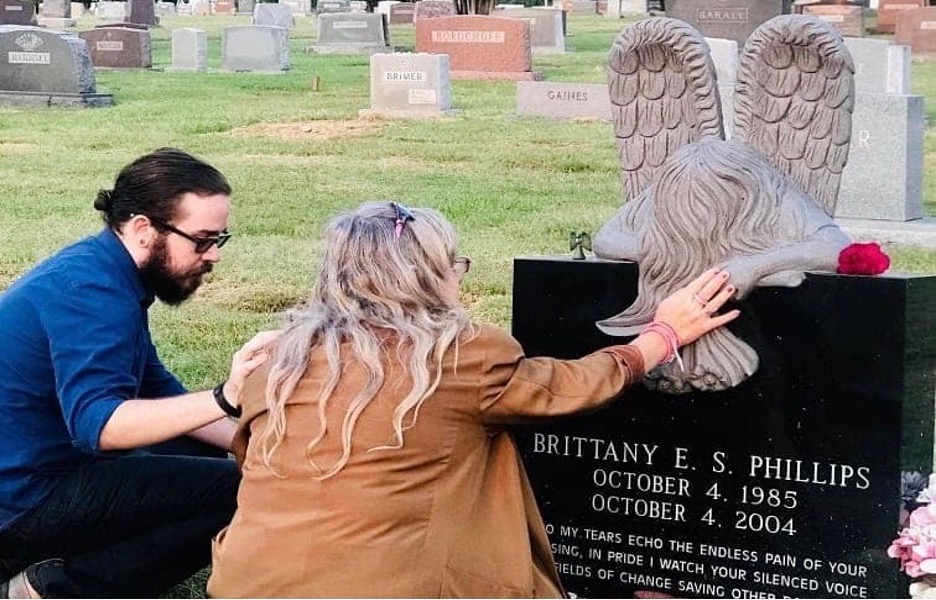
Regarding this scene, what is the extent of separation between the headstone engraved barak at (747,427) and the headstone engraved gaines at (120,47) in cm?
1925

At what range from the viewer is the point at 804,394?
4.09 metres

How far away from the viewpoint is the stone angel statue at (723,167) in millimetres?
4137

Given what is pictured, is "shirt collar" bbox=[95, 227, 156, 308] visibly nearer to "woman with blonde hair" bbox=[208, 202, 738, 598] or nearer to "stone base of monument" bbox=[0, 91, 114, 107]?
"woman with blonde hair" bbox=[208, 202, 738, 598]

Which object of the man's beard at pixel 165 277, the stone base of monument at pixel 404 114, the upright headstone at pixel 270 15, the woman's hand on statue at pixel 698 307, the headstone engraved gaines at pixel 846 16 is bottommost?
the woman's hand on statue at pixel 698 307

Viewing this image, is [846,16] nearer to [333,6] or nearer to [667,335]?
[333,6]

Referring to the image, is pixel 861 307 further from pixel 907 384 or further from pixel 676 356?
pixel 676 356

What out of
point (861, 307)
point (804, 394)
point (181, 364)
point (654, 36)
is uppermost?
point (654, 36)

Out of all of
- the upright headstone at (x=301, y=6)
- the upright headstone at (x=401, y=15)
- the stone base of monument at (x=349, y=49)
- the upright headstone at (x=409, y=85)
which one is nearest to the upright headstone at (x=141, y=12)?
the upright headstone at (x=401, y=15)

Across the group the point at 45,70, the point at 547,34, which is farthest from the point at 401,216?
the point at 547,34

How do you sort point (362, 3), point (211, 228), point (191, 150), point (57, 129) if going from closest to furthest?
point (211, 228) → point (191, 150) → point (57, 129) → point (362, 3)

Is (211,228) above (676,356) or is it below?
above

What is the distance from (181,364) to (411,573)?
3963 millimetres

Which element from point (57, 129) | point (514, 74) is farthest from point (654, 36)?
point (514, 74)

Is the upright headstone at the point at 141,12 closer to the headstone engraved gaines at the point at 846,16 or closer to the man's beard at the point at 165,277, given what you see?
the headstone engraved gaines at the point at 846,16
